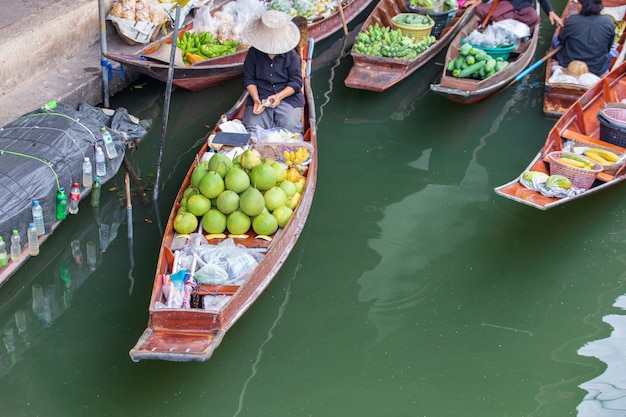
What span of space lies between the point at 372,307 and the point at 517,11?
15.8 ft

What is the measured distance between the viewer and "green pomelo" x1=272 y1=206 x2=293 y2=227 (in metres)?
4.59

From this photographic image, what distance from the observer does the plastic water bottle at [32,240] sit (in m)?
4.55

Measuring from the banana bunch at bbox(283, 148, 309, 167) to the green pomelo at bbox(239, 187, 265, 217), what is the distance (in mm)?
644

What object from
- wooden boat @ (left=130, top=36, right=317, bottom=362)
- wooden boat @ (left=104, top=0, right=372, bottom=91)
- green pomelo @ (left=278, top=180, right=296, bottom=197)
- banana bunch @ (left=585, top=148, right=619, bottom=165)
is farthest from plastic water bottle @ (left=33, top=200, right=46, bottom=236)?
banana bunch @ (left=585, top=148, right=619, bottom=165)

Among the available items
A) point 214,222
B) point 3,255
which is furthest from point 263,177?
point 3,255

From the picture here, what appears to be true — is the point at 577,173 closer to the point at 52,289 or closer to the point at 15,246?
the point at 52,289

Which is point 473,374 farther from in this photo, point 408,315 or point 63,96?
point 63,96

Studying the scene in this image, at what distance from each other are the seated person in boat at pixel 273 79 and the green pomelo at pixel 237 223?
4.35 ft

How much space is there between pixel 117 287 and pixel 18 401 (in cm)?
108

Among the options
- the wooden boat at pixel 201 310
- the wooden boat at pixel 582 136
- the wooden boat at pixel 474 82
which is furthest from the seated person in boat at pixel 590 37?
the wooden boat at pixel 201 310

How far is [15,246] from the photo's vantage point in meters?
4.46

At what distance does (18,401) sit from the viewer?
12.5ft

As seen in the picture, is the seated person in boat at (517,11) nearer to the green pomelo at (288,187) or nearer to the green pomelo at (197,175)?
the green pomelo at (288,187)

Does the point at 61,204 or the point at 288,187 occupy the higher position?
the point at 288,187
